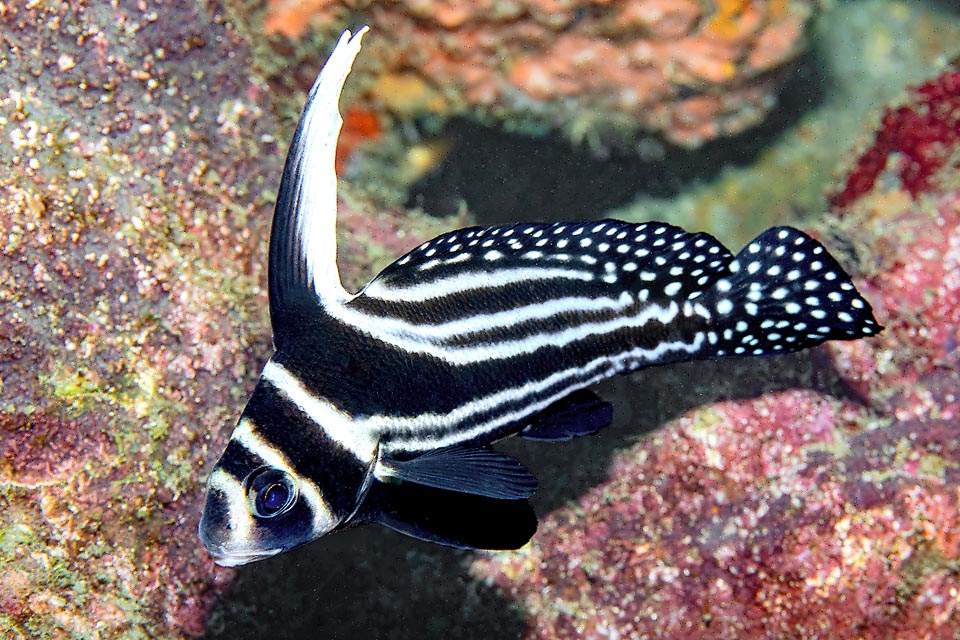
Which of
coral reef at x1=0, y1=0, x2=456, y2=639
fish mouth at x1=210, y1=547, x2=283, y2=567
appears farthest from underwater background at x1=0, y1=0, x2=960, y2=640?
fish mouth at x1=210, y1=547, x2=283, y2=567

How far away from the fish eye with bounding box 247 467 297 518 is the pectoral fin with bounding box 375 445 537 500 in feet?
1.03

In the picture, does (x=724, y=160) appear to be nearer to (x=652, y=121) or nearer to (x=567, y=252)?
(x=652, y=121)

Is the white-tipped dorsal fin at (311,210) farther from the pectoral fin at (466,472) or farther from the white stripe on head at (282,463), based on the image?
the pectoral fin at (466,472)

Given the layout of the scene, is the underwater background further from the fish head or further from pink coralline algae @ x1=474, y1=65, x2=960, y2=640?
the fish head

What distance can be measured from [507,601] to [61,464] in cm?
234

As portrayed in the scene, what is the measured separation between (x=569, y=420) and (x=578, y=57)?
244cm

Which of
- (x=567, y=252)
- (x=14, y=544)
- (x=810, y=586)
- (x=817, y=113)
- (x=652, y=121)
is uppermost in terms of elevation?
(x=567, y=252)

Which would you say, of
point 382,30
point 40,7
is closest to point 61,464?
point 40,7

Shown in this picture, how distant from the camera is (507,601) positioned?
3492mm

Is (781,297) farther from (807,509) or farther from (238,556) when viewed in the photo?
(238,556)

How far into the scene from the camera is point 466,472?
6.93 feet

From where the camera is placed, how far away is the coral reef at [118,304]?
275 cm

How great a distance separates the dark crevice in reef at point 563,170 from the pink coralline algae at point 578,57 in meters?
0.30

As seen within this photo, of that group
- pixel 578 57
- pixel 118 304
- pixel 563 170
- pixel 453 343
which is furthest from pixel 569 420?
pixel 563 170
